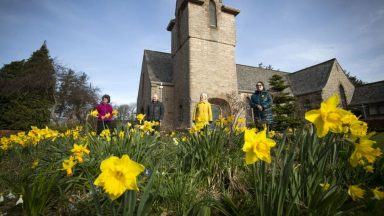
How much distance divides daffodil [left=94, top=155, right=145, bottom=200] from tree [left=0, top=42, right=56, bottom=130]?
80.5 feet

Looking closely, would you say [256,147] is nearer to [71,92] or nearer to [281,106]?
[281,106]

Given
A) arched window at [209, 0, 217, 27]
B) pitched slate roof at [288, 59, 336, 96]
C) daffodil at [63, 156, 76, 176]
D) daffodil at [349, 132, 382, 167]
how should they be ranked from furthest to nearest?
pitched slate roof at [288, 59, 336, 96], arched window at [209, 0, 217, 27], daffodil at [63, 156, 76, 176], daffodil at [349, 132, 382, 167]

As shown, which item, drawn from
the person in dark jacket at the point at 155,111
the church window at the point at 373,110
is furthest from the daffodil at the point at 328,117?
the church window at the point at 373,110

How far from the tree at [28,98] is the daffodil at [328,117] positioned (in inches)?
986

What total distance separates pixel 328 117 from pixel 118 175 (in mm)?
1070

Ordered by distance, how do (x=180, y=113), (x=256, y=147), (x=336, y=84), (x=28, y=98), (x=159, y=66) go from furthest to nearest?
(x=336, y=84) < (x=28, y=98) < (x=159, y=66) < (x=180, y=113) < (x=256, y=147)

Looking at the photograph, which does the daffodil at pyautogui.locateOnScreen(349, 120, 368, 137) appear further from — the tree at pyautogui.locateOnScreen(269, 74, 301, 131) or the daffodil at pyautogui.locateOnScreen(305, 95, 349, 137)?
the tree at pyautogui.locateOnScreen(269, 74, 301, 131)

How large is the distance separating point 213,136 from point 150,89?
51.3 ft

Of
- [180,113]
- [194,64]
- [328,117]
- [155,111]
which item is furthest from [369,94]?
[328,117]

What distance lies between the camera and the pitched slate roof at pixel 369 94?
25.8 m

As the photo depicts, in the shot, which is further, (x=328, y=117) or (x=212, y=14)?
(x=212, y=14)

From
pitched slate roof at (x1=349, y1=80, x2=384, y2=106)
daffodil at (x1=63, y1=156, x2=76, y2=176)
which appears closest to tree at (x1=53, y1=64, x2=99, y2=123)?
daffodil at (x1=63, y1=156, x2=76, y2=176)

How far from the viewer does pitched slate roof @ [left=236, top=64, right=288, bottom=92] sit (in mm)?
22308

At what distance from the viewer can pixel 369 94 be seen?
1045 inches
